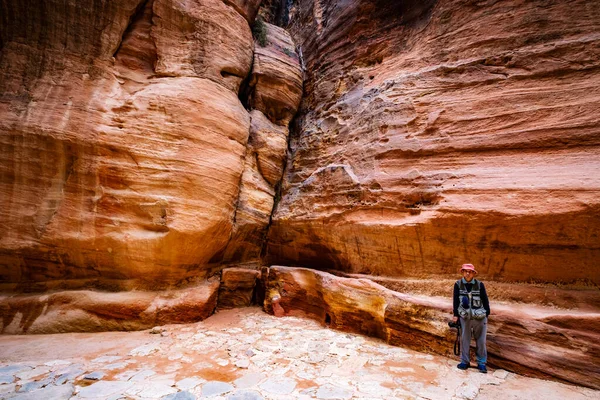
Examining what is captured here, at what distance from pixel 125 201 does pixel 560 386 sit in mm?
7937

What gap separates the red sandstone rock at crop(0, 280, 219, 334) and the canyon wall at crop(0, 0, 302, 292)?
30cm

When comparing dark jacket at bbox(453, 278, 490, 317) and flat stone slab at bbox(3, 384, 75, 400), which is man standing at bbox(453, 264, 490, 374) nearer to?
dark jacket at bbox(453, 278, 490, 317)

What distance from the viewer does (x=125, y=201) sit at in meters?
6.48

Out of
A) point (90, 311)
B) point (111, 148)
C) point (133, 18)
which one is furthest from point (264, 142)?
point (90, 311)

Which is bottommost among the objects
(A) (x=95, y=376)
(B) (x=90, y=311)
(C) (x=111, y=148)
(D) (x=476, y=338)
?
(A) (x=95, y=376)

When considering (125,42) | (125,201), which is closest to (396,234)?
(125,201)

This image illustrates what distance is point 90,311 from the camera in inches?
241

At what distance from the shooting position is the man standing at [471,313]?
14.2ft

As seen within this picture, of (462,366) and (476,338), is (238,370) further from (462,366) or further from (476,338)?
(476,338)

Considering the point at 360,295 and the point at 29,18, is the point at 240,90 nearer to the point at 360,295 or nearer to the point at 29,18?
the point at 29,18

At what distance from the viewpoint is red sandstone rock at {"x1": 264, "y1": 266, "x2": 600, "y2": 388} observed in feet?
13.1

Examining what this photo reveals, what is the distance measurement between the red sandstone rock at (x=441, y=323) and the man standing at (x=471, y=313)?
35 cm

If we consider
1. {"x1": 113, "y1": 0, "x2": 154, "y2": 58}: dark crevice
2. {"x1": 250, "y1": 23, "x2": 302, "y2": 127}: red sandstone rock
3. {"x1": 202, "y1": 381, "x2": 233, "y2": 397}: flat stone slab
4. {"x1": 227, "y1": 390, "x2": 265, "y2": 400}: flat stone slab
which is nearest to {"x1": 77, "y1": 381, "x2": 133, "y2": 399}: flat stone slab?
{"x1": 202, "y1": 381, "x2": 233, "y2": 397}: flat stone slab

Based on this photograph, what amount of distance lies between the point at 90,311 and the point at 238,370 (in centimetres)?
393
